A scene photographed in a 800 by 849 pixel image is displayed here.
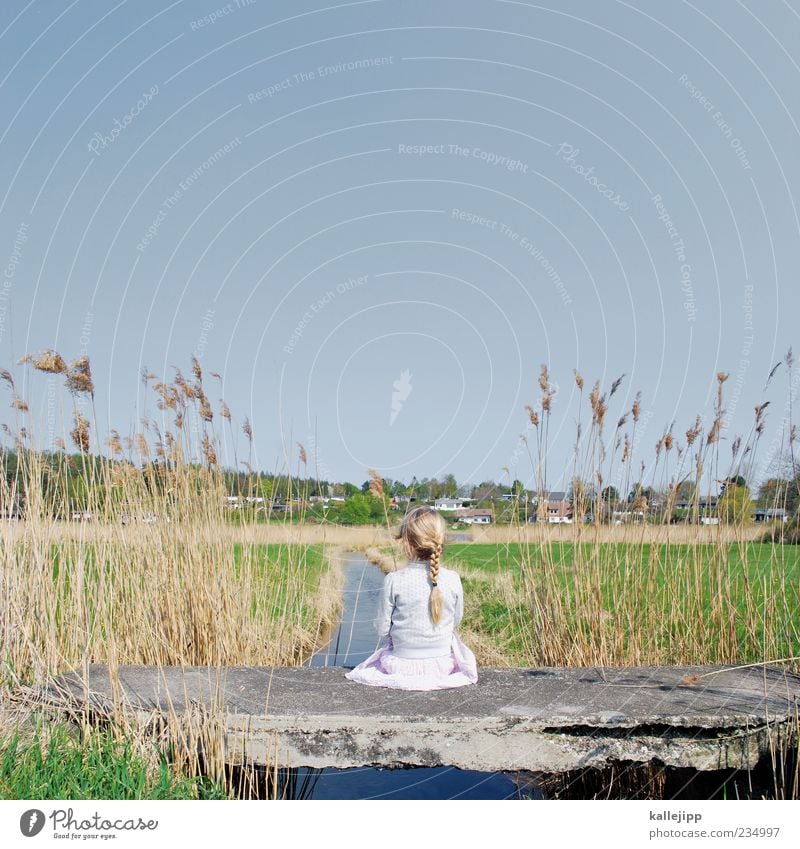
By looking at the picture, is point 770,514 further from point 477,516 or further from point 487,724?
point 487,724

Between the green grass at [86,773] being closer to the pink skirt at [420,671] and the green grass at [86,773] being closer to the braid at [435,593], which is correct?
the pink skirt at [420,671]

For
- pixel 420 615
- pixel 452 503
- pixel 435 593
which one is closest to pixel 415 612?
pixel 420 615

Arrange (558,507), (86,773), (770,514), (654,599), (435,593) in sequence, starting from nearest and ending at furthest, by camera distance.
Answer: (86,773), (435,593), (654,599), (558,507), (770,514)

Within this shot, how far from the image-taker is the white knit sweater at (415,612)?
3.65m

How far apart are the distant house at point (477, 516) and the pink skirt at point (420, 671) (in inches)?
33.5

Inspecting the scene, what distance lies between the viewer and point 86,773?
3.06 metres

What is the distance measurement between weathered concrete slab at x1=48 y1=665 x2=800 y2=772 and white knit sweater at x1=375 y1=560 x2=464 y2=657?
23cm

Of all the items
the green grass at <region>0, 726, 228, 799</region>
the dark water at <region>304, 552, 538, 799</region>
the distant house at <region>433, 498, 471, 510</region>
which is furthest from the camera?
the distant house at <region>433, 498, 471, 510</region>

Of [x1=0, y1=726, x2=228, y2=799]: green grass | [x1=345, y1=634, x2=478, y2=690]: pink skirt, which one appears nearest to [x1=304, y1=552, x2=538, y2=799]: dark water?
[x1=345, y1=634, x2=478, y2=690]: pink skirt

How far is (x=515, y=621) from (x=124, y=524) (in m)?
5.67

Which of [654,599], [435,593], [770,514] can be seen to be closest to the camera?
[435,593]

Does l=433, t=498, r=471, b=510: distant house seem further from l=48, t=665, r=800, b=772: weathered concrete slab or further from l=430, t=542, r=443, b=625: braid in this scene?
l=48, t=665, r=800, b=772: weathered concrete slab

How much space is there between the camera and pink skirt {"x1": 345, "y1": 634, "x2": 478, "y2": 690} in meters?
3.61

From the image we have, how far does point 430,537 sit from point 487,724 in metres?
0.89
